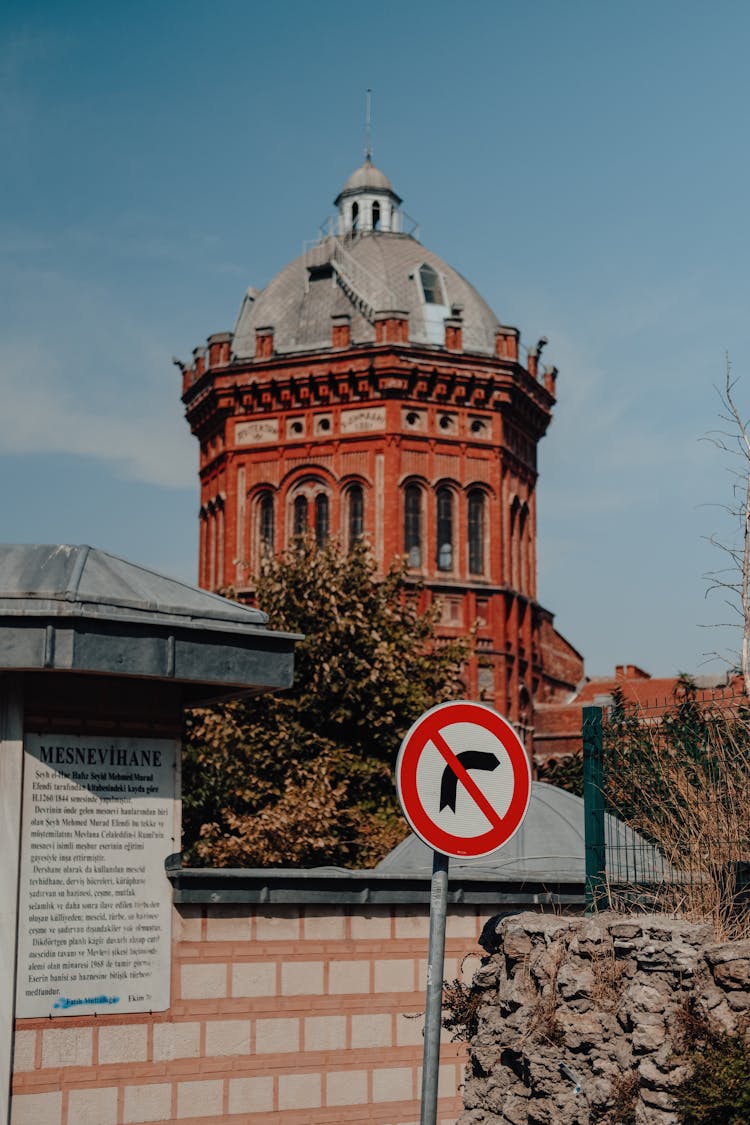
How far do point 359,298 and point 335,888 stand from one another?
4386 centimetres

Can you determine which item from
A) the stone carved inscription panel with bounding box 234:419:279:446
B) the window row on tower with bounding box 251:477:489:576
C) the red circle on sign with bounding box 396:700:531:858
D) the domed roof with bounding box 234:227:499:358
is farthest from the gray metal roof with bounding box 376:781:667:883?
the domed roof with bounding box 234:227:499:358

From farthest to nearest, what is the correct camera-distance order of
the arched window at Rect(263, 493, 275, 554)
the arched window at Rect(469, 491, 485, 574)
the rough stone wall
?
1. the arched window at Rect(263, 493, 275, 554)
2. the arched window at Rect(469, 491, 485, 574)
3. the rough stone wall

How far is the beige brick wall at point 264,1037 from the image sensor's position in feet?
28.2

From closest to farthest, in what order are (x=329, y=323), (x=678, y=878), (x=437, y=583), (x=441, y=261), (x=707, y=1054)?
1. (x=707, y=1054)
2. (x=678, y=878)
3. (x=437, y=583)
4. (x=329, y=323)
5. (x=441, y=261)

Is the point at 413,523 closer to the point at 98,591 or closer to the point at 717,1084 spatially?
the point at 98,591

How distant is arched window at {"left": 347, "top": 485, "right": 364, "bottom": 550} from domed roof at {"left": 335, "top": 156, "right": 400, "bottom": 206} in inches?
618

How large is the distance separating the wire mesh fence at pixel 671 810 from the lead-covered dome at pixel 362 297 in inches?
1604

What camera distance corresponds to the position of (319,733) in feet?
102

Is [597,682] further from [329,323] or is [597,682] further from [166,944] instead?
[166,944]

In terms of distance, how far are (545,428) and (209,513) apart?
39.3ft

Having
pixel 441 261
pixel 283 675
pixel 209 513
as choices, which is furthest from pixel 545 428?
pixel 283 675

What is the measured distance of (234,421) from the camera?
51031 mm

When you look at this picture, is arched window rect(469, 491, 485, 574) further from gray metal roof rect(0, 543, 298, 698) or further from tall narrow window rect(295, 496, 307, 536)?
gray metal roof rect(0, 543, 298, 698)

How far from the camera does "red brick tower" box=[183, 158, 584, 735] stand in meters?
48.7
